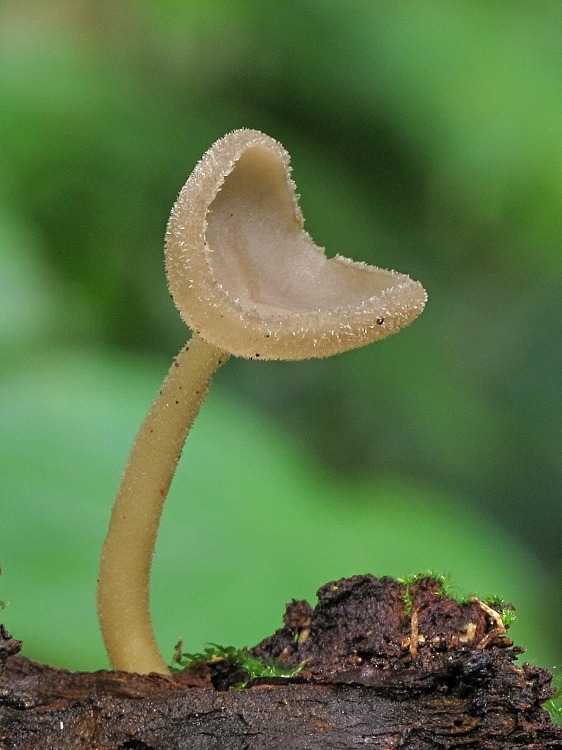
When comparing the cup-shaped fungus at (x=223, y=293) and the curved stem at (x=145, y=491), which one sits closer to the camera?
the cup-shaped fungus at (x=223, y=293)

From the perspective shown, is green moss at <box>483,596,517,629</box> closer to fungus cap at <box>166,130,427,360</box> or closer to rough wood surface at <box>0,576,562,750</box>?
rough wood surface at <box>0,576,562,750</box>

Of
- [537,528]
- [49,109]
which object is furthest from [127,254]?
[537,528]

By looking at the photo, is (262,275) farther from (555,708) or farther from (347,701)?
(555,708)

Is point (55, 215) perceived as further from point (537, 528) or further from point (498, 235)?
point (537, 528)

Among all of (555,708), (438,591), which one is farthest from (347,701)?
(555,708)

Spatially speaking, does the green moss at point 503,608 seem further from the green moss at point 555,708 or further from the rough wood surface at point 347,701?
the green moss at point 555,708

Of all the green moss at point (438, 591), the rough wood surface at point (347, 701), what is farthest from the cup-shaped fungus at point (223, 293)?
the green moss at point (438, 591)

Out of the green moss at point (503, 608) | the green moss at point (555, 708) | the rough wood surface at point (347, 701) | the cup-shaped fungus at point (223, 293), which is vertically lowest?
the rough wood surface at point (347, 701)
